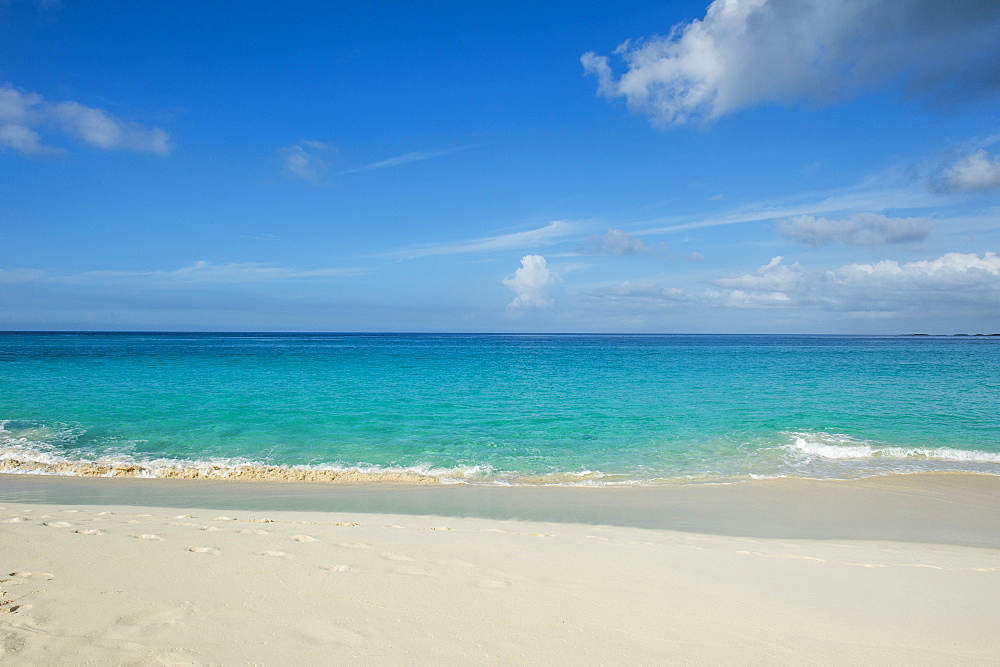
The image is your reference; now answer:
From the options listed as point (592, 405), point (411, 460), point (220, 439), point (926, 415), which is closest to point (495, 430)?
point (411, 460)

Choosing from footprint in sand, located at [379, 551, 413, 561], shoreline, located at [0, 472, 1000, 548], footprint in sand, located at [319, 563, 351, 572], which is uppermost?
footprint in sand, located at [319, 563, 351, 572]

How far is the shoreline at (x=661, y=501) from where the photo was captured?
8.49 m

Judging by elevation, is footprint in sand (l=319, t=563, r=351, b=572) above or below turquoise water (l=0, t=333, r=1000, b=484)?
above

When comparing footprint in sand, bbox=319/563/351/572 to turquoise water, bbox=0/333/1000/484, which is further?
turquoise water, bbox=0/333/1000/484

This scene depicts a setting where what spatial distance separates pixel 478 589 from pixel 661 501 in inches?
234

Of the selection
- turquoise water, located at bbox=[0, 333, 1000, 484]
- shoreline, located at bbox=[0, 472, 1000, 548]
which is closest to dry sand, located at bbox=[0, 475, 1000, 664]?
shoreline, located at bbox=[0, 472, 1000, 548]

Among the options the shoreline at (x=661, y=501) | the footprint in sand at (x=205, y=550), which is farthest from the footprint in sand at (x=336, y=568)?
the shoreline at (x=661, y=501)

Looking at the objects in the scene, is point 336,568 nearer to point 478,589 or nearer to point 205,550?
point 478,589

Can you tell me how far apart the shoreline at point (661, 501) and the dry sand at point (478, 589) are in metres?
0.17

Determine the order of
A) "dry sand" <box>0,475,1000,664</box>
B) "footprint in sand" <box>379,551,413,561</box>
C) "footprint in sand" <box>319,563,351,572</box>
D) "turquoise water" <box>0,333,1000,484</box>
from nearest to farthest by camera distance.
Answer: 1. "dry sand" <box>0,475,1000,664</box>
2. "footprint in sand" <box>319,563,351,572</box>
3. "footprint in sand" <box>379,551,413,561</box>
4. "turquoise water" <box>0,333,1000,484</box>

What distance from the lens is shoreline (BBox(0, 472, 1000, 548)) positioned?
27.9 ft

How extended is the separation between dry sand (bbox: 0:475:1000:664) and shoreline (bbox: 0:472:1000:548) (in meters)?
0.17

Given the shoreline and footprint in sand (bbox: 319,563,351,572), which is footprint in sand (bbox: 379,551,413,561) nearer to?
footprint in sand (bbox: 319,563,351,572)

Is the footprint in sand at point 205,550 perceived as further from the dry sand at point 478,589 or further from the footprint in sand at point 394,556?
the footprint in sand at point 394,556
